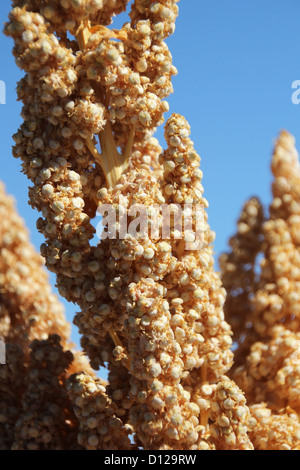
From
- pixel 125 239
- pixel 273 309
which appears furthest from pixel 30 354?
pixel 273 309

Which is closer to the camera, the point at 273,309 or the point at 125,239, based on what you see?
the point at 125,239

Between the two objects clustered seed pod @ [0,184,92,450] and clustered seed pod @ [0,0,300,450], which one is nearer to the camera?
clustered seed pod @ [0,0,300,450]

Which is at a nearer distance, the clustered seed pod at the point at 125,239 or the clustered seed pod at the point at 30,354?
the clustered seed pod at the point at 125,239

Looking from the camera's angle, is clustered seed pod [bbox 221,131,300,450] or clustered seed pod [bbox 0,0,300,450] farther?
clustered seed pod [bbox 221,131,300,450]

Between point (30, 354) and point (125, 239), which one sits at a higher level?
point (125, 239)

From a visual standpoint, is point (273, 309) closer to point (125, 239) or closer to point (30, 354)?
point (125, 239)

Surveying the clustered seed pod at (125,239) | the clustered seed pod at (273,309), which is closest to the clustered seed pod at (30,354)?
the clustered seed pod at (125,239)

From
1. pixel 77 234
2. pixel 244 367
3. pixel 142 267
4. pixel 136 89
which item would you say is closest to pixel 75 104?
pixel 136 89

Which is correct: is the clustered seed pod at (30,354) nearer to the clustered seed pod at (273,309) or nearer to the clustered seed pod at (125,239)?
the clustered seed pod at (125,239)

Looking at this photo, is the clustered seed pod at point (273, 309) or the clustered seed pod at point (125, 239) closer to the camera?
the clustered seed pod at point (125, 239)

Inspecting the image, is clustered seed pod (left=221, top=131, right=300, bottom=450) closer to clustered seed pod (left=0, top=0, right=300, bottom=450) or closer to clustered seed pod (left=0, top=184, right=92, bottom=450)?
clustered seed pod (left=0, top=0, right=300, bottom=450)

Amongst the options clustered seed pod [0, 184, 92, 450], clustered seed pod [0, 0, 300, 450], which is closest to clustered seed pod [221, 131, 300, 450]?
clustered seed pod [0, 0, 300, 450]
